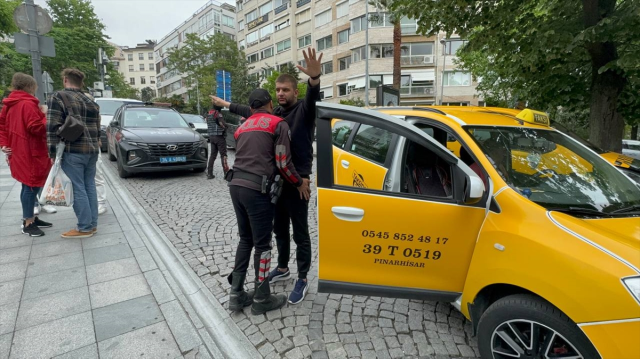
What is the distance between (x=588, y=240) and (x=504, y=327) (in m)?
0.67

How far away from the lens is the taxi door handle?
2209 millimetres

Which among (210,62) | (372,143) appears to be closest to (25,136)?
(372,143)

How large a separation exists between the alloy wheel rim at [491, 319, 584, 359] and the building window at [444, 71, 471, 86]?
113 ft

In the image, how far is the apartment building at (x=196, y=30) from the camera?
188 ft

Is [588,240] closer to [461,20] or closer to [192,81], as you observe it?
[461,20]

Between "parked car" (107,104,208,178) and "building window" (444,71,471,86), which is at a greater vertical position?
"building window" (444,71,471,86)

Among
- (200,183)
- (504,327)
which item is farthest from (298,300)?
(200,183)

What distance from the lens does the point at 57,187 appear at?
408 centimetres

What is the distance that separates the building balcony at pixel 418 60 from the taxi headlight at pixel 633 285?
33851 mm

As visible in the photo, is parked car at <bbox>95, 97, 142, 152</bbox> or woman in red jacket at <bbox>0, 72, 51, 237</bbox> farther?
parked car at <bbox>95, 97, 142, 152</bbox>

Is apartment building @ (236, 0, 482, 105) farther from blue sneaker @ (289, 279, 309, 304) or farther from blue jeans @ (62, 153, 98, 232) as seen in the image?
blue sneaker @ (289, 279, 309, 304)

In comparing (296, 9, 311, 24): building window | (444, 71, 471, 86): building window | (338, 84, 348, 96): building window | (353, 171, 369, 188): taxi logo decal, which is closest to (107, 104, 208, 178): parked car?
(353, 171, 369, 188): taxi logo decal

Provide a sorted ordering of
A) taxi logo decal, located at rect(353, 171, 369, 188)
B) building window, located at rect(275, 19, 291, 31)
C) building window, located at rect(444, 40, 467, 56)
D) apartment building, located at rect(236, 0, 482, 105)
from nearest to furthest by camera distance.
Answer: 1. taxi logo decal, located at rect(353, 171, 369, 188)
2. building window, located at rect(444, 40, 467, 56)
3. apartment building, located at rect(236, 0, 482, 105)
4. building window, located at rect(275, 19, 291, 31)

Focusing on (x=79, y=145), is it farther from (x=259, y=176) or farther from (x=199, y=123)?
(x=199, y=123)
